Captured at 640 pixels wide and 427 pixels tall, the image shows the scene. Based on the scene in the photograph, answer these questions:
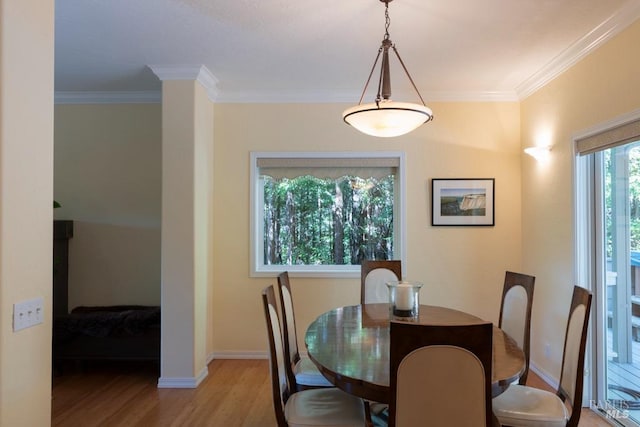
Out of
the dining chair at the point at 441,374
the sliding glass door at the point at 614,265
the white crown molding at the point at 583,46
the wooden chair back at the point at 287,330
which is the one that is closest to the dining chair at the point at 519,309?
the sliding glass door at the point at 614,265

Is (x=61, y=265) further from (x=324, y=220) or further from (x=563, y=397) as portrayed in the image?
(x=563, y=397)

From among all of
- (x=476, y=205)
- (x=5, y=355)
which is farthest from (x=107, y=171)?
(x=476, y=205)

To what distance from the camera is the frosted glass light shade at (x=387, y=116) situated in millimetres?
2168

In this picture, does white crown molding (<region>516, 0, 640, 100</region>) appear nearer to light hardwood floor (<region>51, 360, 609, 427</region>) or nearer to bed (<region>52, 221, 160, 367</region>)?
light hardwood floor (<region>51, 360, 609, 427</region>)

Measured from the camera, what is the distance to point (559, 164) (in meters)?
3.20

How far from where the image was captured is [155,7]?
7.82 feet

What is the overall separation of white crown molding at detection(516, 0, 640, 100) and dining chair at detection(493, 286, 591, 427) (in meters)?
1.69

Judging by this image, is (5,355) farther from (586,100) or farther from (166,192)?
(586,100)

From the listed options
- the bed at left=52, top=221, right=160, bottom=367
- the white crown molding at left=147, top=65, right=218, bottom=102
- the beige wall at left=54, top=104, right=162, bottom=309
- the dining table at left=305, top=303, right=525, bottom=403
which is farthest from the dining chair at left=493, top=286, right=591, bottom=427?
the beige wall at left=54, top=104, right=162, bottom=309

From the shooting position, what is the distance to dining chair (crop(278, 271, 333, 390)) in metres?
2.43

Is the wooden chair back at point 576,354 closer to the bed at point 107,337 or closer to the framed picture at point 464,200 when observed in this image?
the framed picture at point 464,200

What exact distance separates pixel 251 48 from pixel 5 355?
242 centimetres

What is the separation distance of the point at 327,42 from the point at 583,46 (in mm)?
1813

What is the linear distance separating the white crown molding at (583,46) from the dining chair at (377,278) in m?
2.02
